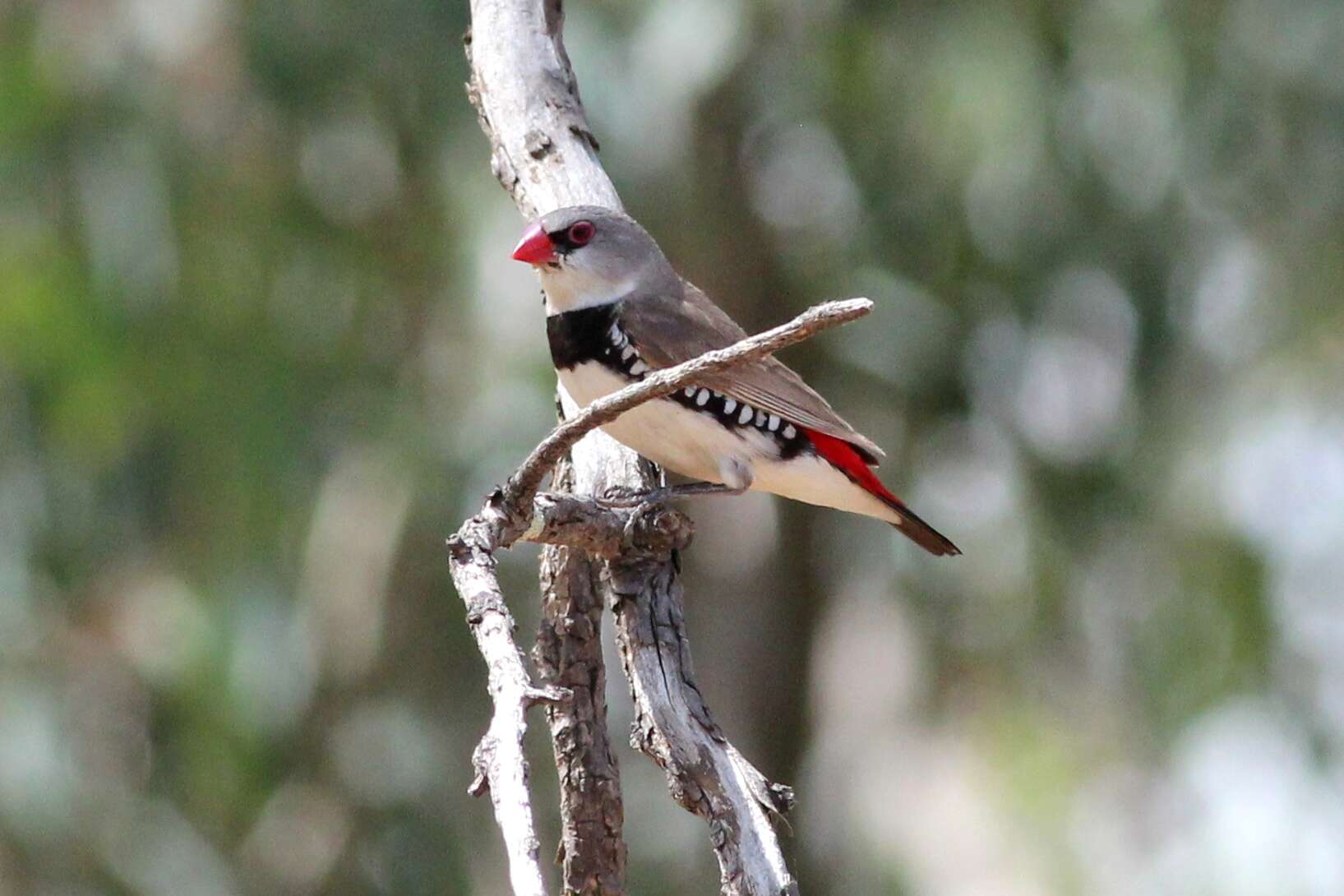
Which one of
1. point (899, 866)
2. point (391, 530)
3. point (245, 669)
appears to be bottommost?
point (899, 866)

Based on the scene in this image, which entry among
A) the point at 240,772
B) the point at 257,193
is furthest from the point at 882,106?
the point at 240,772

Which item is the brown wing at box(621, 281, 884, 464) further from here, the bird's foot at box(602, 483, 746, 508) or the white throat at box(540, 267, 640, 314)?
the bird's foot at box(602, 483, 746, 508)

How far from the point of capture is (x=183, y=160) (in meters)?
9.33

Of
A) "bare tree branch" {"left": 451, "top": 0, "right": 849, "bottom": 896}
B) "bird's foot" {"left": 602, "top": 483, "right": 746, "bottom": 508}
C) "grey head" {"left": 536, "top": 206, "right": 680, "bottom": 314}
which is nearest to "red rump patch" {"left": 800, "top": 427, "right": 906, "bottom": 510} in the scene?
"bird's foot" {"left": 602, "top": 483, "right": 746, "bottom": 508}

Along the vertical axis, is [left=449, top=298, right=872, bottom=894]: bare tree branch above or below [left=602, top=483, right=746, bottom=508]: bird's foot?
below

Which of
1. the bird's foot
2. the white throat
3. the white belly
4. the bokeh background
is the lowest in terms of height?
the bird's foot

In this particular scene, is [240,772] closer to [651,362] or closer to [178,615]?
[178,615]

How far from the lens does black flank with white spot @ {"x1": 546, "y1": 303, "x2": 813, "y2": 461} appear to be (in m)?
4.21

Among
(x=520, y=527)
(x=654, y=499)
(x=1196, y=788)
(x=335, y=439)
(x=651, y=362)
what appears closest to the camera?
(x=520, y=527)

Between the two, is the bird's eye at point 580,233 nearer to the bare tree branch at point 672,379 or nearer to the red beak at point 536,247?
the red beak at point 536,247

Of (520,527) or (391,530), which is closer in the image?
(520,527)

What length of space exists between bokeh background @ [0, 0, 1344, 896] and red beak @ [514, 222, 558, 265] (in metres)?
4.40

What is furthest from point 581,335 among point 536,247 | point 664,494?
point 664,494

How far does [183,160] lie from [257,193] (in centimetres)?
42
